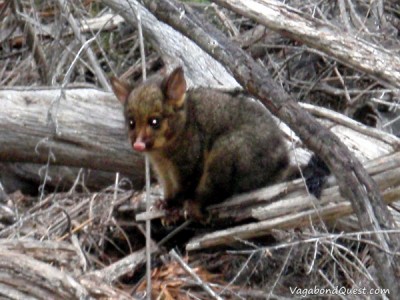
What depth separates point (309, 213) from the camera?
5996 millimetres

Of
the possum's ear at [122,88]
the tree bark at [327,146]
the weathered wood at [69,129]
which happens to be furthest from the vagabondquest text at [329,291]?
the weathered wood at [69,129]

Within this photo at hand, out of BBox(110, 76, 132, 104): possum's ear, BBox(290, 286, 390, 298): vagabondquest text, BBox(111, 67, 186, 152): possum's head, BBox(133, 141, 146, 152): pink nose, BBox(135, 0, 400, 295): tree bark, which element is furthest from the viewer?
BBox(110, 76, 132, 104): possum's ear

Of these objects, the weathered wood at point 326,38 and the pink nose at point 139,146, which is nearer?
the weathered wood at point 326,38

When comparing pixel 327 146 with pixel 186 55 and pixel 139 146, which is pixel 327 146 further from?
pixel 186 55

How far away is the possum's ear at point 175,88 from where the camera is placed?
261 inches

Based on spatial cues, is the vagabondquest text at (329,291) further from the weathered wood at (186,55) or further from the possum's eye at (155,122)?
the weathered wood at (186,55)

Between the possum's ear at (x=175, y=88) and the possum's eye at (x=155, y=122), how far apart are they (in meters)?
0.13

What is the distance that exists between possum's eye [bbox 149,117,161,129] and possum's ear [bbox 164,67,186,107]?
0.13 metres

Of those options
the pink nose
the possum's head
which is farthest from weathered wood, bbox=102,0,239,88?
the pink nose

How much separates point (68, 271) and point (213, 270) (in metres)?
1.23

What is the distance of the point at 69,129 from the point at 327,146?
297cm

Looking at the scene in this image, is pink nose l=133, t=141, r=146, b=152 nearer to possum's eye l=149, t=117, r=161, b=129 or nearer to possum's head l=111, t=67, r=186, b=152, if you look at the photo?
possum's head l=111, t=67, r=186, b=152

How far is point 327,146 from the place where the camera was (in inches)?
214

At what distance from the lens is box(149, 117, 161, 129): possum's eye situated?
262 inches
